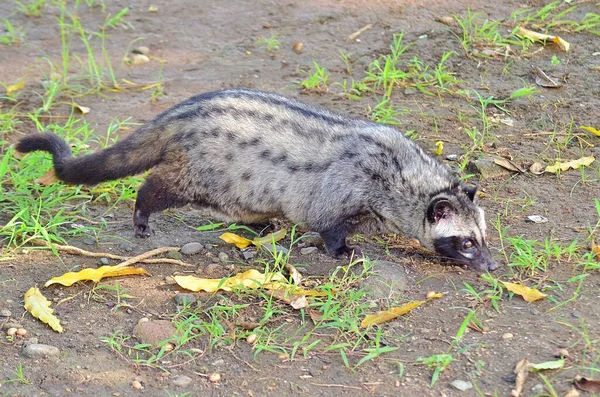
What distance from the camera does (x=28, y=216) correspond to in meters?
6.15

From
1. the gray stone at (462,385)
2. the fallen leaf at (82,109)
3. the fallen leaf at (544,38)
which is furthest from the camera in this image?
the fallen leaf at (544,38)

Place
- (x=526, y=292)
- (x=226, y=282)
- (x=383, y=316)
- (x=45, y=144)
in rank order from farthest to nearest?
(x=45, y=144), (x=226, y=282), (x=526, y=292), (x=383, y=316)

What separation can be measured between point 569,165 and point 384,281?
2.14 m

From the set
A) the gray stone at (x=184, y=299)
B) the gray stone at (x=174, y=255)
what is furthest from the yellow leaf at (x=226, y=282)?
the gray stone at (x=174, y=255)

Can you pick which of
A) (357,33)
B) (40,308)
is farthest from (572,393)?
(357,33)

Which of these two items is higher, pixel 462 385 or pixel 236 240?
pixel 462 385

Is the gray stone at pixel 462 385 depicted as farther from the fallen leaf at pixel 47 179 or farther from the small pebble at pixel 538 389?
the fallen leaf at pixel 47 179

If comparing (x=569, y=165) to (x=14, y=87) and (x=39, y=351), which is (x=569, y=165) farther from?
(x=14, y=87)

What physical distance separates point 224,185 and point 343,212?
2.73ft

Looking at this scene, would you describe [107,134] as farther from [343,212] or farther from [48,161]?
[343,212]

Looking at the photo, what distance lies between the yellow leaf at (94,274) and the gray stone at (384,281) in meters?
1.38

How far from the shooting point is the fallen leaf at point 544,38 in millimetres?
8523

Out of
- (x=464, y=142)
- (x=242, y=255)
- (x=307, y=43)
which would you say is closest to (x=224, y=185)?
(x=242, y=255)

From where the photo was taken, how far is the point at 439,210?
19.1 feet
